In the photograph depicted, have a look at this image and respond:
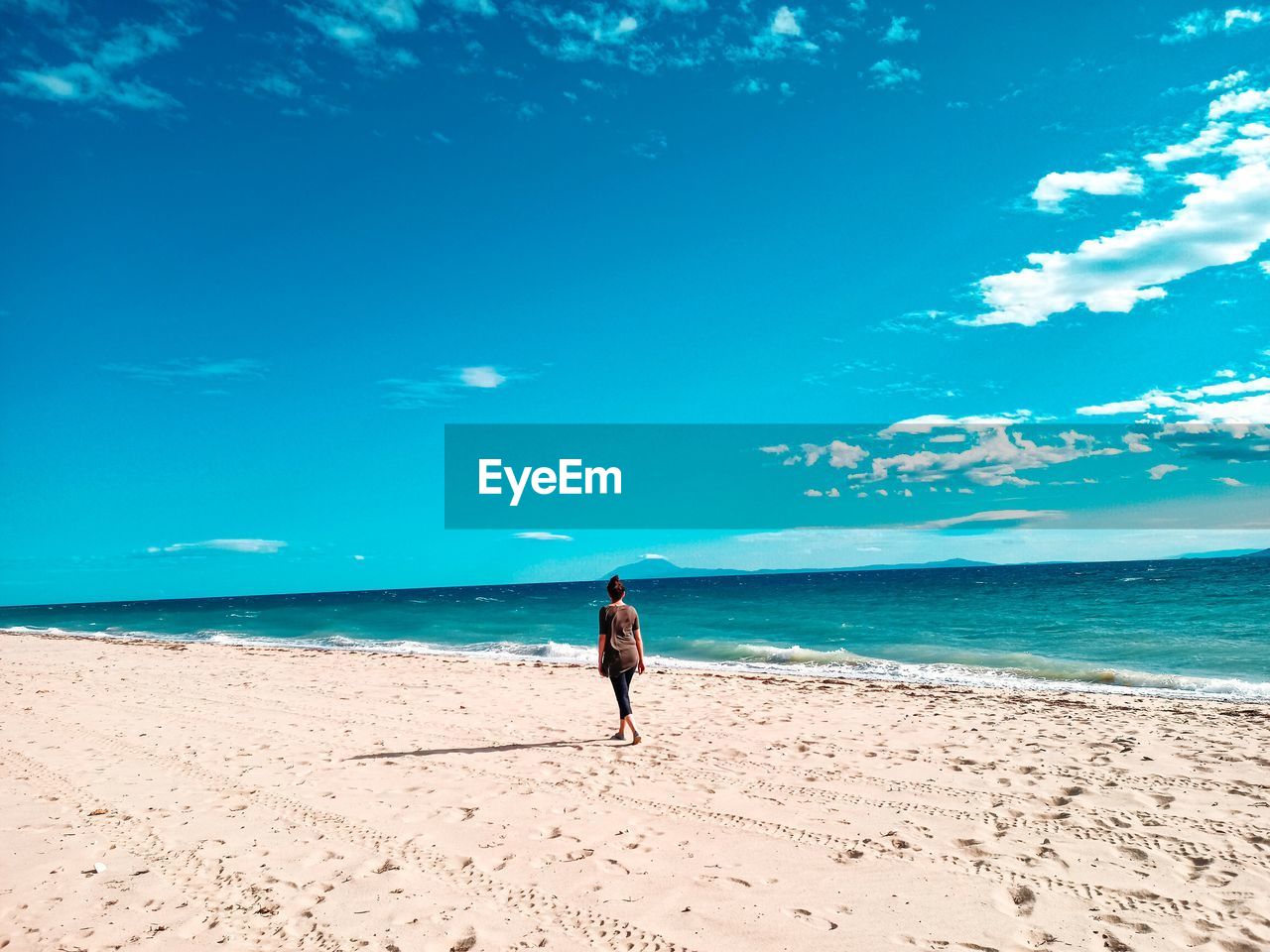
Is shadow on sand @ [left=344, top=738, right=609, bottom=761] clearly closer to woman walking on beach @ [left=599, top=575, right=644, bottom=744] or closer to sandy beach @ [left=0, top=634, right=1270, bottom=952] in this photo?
sandy beach @ [left=0, top=634, right=1270, bottom=952]

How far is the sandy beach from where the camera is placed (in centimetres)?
463

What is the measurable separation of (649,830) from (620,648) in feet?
10.4

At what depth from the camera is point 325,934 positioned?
459 centimetres

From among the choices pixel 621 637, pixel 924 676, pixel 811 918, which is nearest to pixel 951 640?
pixel 924 676

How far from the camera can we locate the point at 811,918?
466 centimetres

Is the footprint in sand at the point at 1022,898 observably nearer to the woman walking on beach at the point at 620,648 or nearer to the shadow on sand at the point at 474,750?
the woman walking on beach at the point at 620,648

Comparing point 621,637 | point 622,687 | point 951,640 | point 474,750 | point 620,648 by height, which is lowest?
point 951,640

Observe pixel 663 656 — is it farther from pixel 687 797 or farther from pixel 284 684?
pixel 687 797

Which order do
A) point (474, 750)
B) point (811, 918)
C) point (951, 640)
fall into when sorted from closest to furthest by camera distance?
point (811, 918) → point (474, 750) → point (951, 640)

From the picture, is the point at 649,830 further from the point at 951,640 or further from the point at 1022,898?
the point at 951,640

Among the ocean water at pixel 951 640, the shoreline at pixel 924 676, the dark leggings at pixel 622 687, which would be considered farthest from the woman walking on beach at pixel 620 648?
the ocean water at pixel 951 640

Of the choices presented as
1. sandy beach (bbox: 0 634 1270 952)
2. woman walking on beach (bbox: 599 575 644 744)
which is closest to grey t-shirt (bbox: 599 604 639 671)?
woman walking on beach (bbox: 599 575 644 744)

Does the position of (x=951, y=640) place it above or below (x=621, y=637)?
below

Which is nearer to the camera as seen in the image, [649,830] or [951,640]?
[649,830]
